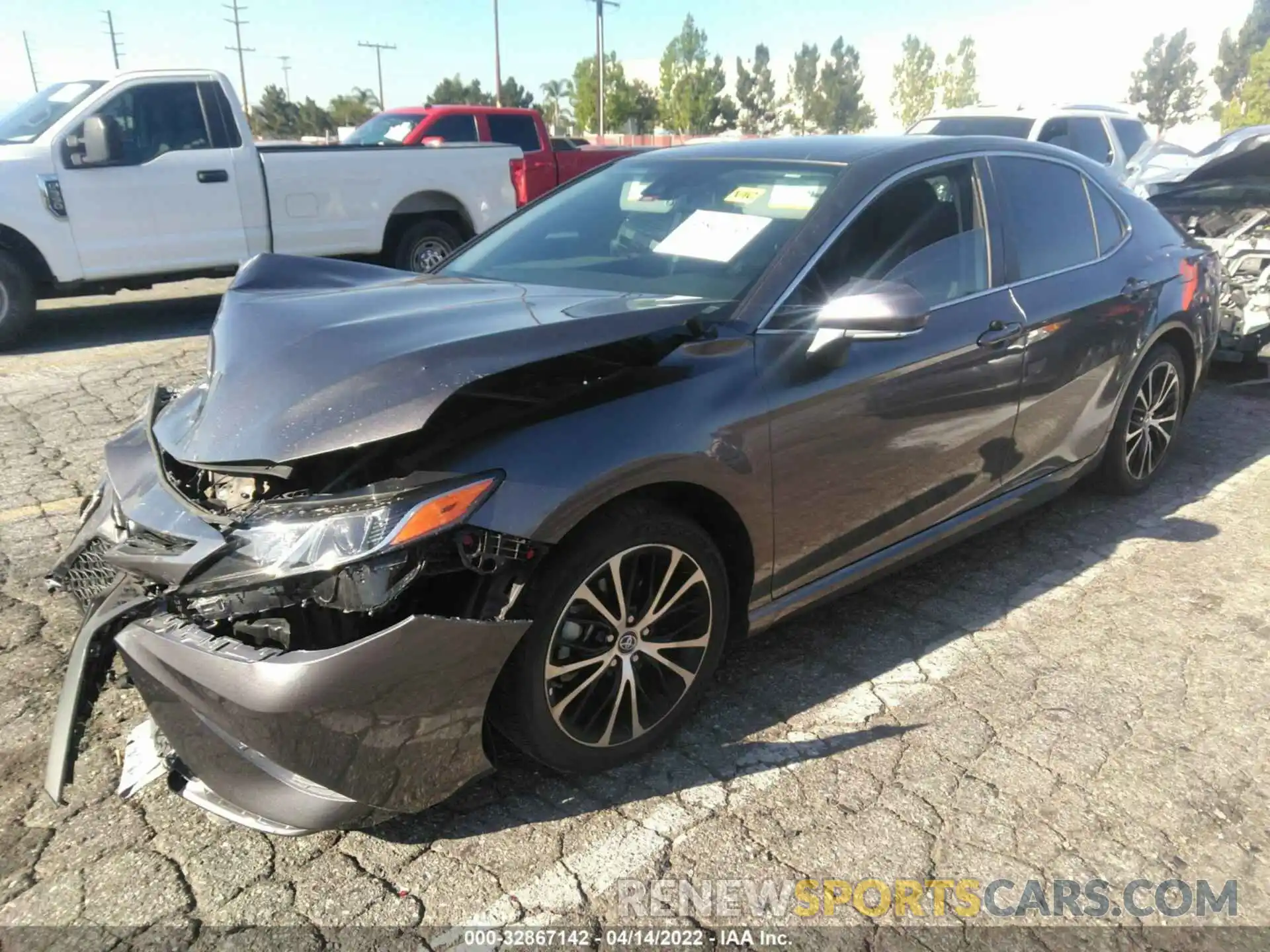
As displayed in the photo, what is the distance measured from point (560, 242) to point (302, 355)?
1478 mm

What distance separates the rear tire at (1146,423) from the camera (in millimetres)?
4480

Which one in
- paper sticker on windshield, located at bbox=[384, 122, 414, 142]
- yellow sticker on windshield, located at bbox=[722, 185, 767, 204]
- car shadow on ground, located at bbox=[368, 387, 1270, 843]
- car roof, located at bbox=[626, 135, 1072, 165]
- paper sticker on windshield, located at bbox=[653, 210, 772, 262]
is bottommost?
car shadow on ground, located at bbox=[368, 387, 1270, 843]

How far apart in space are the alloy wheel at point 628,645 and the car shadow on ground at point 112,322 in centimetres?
692

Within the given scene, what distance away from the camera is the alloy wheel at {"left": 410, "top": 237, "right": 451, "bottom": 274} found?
33.1 ft

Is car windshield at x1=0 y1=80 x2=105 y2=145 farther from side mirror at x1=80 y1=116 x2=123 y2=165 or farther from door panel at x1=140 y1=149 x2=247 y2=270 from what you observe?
door panel at x1=140 y1=149 x2=247 y2=270

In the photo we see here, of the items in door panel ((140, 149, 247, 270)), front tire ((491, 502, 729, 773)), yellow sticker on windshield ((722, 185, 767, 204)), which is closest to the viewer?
front tire ((491, 502, 729, 773))

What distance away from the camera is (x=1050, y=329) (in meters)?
3.74

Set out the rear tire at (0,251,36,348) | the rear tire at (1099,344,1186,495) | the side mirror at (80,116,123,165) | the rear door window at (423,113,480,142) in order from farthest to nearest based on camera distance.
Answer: the rear door window at (423,113,480,142), the side mirror at (80,116,123,165), the rear tire at (0,251,36,348), the rear tire at (1099,344,1186,495)

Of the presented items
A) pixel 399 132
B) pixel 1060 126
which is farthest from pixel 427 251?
pixel 1060 126

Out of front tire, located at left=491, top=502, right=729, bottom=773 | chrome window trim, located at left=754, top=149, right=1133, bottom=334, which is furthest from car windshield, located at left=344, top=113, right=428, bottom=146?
front tire, located at left=491, top=502, right=729, bottom=773

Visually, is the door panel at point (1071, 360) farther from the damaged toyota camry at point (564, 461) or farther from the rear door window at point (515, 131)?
the rear door window at point (515, 131)

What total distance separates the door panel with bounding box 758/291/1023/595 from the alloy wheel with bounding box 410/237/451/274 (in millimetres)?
7579

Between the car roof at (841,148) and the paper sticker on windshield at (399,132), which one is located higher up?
the car roof at (841,148)

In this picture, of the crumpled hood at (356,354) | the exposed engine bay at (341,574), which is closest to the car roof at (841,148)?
the crumpled hood at (356,354)
